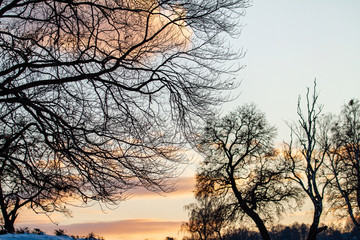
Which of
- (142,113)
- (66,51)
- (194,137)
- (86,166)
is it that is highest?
(66,51)

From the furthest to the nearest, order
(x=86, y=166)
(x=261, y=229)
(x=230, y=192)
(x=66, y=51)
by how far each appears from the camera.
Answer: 1. (x=230, y=192)
2. (x=261, y=229)
3. (x=66, y=51)
4. (x=86, y=166)

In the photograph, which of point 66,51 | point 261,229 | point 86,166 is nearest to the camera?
point 86,166

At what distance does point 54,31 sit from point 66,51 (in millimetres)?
581

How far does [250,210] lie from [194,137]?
1264 cm

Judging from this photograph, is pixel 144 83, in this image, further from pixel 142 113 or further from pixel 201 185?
pixel 201 185

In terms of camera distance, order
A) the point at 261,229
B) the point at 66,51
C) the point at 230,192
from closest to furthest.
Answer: the point at 66,51 → the point at 261,229 → the point at 230,192

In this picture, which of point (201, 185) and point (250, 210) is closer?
point (250, 210)

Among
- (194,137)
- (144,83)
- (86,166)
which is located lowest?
(86,166)

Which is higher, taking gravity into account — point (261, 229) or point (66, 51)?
point (66, 51)

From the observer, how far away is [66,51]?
28.1 ft

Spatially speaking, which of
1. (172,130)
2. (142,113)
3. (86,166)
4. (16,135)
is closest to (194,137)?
(172,130)

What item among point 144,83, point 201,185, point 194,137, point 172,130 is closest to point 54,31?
point 144,83

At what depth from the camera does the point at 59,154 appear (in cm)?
816

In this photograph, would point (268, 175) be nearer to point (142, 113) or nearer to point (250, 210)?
point (250, 210)
